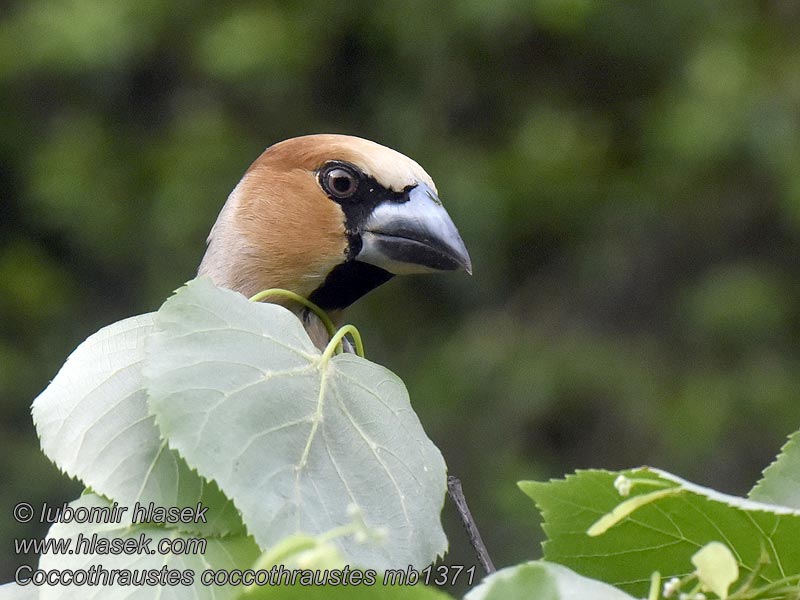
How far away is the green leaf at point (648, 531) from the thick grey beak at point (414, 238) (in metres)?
0.74

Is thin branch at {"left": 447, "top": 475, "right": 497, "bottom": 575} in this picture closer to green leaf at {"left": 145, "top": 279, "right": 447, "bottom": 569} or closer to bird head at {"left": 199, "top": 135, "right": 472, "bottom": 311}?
green leaf at {"left": 145, "top": 279, "right": 447, "bottom": 569}

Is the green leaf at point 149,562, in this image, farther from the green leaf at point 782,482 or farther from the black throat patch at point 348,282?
the black throat patch at point 348,282

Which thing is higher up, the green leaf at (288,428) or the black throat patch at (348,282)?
the green leaf at (288,428)

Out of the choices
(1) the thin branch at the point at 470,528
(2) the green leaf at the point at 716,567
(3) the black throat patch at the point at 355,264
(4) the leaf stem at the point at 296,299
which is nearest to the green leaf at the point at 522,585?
(2) the green leaf at the point at 716,567

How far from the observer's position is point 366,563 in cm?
77

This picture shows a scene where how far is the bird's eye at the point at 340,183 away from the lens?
65.7 inches

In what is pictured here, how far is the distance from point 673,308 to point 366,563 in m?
3.82

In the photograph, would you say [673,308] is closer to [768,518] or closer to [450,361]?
[450,361]

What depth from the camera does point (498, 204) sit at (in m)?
4.04

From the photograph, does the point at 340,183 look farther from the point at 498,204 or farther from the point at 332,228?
the point at 498,204

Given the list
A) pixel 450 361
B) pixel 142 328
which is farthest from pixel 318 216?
pixel 450 361

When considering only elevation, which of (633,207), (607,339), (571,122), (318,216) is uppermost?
(318,216)

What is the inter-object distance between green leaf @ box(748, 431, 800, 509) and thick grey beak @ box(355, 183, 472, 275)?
0.72m

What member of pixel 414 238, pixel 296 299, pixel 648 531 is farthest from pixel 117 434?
pixel 414 238
